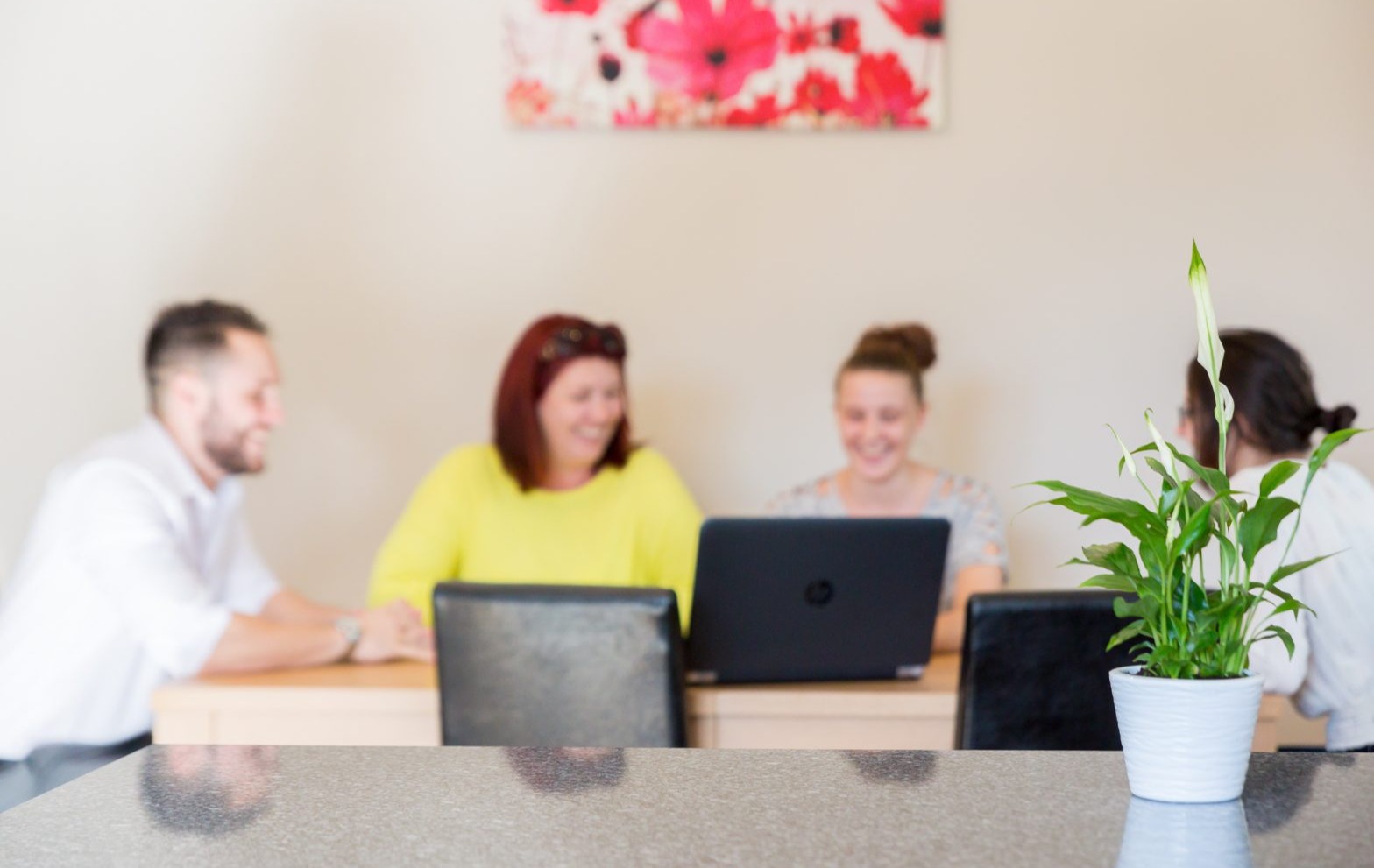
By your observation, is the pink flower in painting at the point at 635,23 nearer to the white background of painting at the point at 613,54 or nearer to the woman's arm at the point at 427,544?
the white background of painting at the point at 613,54

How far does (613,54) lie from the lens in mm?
3572

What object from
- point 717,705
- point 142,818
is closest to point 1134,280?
point 717,705

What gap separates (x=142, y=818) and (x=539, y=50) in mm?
2928

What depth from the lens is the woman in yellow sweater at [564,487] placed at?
2.96m

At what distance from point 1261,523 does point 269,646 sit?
1742 millimetres

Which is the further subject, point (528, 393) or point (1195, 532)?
point (528, 393)

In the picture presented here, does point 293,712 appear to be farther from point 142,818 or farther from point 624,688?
point 142,818

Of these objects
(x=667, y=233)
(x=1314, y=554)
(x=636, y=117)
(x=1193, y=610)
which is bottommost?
(x=1314, y=554)

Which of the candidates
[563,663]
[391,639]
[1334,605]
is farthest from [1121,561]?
[391,639]

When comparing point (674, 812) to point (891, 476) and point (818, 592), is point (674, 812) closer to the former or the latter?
point (818, 592)

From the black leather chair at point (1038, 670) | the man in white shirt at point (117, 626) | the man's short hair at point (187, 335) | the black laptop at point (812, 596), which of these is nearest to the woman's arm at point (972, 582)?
the black laptop at point (812, 596)

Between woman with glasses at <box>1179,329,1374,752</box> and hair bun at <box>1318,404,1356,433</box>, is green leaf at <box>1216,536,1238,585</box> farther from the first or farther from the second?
hair bun at <box>1318,404,1356,433</box>

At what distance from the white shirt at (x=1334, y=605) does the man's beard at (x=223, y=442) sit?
1729mm

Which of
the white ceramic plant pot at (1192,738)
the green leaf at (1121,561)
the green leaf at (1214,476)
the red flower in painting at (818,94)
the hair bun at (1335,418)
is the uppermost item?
the red flower in painting at (818,94)
